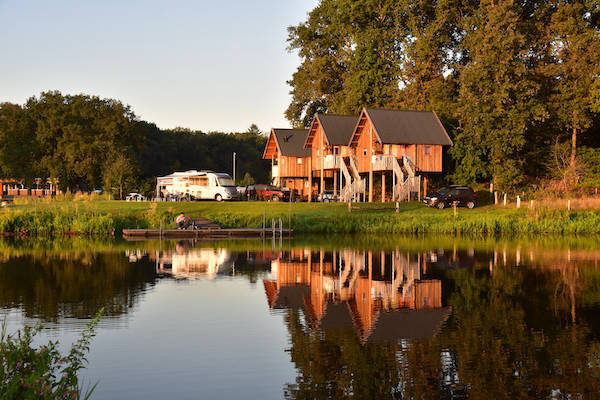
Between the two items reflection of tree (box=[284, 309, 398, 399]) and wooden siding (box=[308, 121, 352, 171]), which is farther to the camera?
wooden siding (box=[308, 121, 352, 171])

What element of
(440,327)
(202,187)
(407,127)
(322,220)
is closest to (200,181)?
(202,187)

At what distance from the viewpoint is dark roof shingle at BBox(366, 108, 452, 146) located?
61.5m

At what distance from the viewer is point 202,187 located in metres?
69.4

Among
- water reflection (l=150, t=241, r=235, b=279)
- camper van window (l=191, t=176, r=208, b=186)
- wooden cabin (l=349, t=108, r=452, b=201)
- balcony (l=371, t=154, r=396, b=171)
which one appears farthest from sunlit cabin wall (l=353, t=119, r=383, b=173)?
water reflection (l=150, t=241, r=235, b=279)

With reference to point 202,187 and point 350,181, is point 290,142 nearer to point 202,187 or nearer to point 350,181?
point 202,187

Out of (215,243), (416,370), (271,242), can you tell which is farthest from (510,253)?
(416,370)

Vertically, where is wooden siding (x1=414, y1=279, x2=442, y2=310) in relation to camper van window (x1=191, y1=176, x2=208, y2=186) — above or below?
below

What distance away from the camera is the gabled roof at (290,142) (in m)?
76.1

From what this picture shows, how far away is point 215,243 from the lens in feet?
133

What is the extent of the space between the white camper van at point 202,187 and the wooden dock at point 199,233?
73.7ft

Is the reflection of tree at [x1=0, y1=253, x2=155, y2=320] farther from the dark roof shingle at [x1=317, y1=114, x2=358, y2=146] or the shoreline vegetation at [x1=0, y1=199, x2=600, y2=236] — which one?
the dark roof shingle at [x1=317, y1=114, x2=358, y2=146]

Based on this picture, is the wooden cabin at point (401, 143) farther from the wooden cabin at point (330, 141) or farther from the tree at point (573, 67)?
the tree at point (573, 67)

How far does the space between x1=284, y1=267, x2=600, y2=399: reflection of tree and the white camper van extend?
49.5m

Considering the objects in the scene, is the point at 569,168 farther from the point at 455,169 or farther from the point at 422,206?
the point at 422,206
